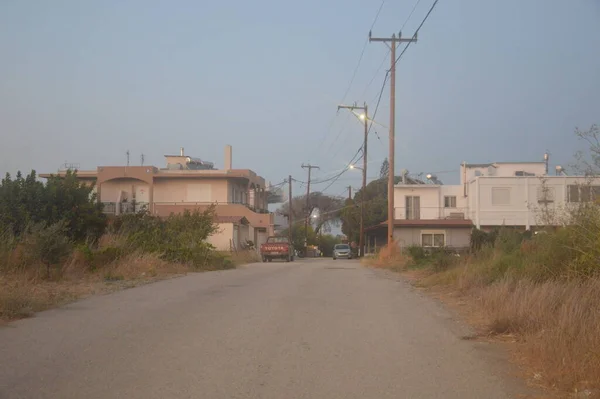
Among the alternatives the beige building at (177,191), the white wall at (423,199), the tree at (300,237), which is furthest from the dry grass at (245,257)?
the tree at (300,237)

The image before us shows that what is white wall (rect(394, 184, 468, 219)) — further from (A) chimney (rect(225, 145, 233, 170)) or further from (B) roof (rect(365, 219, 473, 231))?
(A) chimney (rect(225, 145, 233, 170))

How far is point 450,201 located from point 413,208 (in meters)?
3.52

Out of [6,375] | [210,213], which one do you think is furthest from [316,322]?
[210,213]

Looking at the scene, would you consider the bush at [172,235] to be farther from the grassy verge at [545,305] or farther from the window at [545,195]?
the window at [545,195]

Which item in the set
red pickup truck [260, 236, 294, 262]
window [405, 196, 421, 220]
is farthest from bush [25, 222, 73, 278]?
window [405, 196, 421, 220]

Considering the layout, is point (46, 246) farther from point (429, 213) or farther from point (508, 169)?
point (508, 169)

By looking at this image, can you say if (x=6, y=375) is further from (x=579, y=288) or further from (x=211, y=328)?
(x=579, y=288)

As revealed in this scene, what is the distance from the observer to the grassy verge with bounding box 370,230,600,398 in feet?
23.1

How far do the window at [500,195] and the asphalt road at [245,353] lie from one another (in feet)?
127

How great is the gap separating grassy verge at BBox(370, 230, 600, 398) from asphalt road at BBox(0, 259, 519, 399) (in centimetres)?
54

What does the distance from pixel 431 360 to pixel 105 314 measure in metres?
6.57

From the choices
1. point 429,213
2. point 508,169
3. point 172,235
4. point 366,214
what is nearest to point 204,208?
point 429,213

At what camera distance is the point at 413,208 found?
56.5m

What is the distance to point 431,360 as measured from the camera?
8.39 metres
